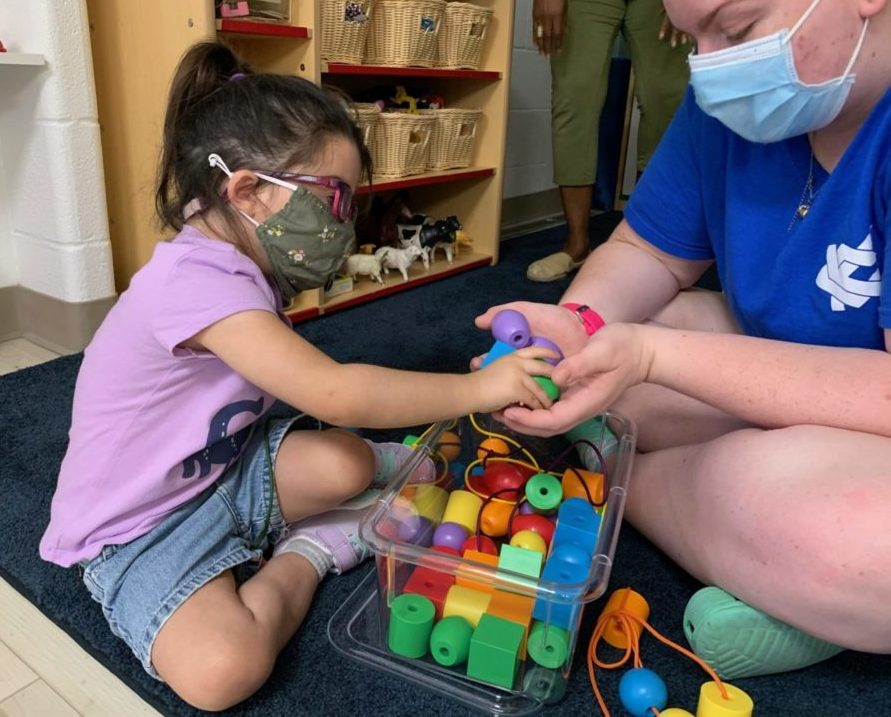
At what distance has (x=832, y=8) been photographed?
608mm

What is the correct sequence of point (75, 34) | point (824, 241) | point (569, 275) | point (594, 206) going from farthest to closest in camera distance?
point (594, 206) < point (569, 275) < point (75, 34) < point (824, 241)

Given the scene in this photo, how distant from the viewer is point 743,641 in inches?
26.7

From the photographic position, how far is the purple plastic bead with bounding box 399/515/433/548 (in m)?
0.79

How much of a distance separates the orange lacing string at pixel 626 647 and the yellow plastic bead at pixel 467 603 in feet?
0.39

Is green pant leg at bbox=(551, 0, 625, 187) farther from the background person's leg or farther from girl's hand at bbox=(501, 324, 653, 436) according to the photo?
girl's hand at bbox=(501, 324, 653, 436)

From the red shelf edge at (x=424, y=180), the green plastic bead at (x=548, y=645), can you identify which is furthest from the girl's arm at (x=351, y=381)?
the red shelf edge at (x=424, y=180)

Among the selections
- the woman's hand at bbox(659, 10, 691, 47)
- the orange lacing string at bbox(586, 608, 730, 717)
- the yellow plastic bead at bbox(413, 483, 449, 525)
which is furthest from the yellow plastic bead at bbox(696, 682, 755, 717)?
the woman's hand at bbox(659, 10, 691, 47)

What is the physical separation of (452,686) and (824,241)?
0.54m

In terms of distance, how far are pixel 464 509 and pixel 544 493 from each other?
0.30 ft

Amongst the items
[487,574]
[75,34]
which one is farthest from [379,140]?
[487,574]

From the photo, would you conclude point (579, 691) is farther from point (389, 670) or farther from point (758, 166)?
point (758, 166)

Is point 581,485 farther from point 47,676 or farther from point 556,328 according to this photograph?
point 47,676

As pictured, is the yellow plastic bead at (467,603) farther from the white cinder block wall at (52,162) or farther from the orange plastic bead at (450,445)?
the white cinder block wall at (52,162)

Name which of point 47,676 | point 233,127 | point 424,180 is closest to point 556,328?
point 233,127
